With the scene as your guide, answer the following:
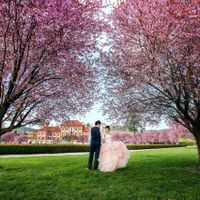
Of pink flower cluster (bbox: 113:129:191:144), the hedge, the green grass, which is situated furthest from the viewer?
pink flower cluster (bbox: 113:129:191:144)

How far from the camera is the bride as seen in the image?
12.5 metres

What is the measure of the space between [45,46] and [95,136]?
444 cm

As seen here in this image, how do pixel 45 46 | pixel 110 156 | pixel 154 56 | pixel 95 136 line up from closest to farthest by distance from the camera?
pixel 45 46, pixel 154 56, pixel 95 136, pixel 110 156

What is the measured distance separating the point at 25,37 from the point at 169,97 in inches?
256

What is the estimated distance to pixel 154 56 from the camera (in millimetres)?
11430

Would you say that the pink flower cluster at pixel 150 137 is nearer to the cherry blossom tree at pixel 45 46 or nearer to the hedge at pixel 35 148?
the hedge at pixel 35 148

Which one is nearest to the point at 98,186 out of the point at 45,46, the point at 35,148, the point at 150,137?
the point at 45,46

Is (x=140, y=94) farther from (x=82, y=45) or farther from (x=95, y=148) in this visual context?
(x=82, y=45)

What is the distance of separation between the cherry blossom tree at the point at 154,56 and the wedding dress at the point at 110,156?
263cm

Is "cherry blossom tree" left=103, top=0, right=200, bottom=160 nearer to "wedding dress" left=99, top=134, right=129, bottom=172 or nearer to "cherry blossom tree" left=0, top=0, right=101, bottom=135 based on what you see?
"cherry blossom tree" left=0, top=0, right=101, bottom=135

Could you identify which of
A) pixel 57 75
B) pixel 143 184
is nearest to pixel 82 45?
pixel 57 75

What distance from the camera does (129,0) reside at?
12.8 metres

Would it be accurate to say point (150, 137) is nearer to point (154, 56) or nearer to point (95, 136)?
point (95, 136)

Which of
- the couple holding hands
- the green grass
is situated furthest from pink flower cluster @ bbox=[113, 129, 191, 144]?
the green grass
